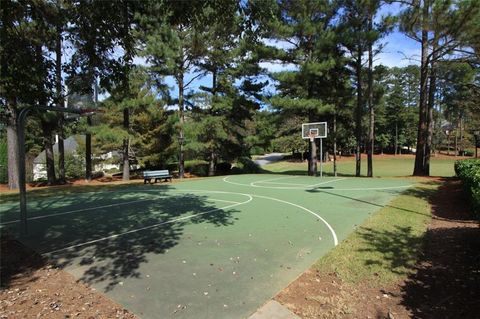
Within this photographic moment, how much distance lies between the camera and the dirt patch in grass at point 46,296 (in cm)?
395

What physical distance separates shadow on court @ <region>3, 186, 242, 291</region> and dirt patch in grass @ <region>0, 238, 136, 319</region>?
286 millimetres

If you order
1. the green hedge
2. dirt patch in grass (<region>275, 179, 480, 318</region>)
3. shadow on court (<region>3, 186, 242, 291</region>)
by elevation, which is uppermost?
the green hedge

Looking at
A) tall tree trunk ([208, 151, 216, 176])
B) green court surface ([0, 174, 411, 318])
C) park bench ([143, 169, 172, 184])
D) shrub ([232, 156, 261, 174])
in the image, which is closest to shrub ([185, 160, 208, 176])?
tall tree trunk ([208, 151, 216, 176])

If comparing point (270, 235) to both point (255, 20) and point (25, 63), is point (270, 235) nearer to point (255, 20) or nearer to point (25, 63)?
point (255, 20)

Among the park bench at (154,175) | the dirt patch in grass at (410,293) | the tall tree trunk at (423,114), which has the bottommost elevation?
the dirt patch in grass at (410,293)

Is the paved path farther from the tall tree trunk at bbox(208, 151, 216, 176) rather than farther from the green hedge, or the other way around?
the green hedge

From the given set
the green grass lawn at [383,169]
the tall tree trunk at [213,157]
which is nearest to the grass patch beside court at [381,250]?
the tall tree trunk at [213,157]

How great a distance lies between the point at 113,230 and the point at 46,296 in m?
A: 3.61

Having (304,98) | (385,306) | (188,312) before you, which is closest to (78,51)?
(188,312)

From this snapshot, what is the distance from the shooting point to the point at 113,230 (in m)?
8.00

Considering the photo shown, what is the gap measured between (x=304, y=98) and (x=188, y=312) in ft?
65.1

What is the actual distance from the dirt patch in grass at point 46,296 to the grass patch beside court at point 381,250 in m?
3.25

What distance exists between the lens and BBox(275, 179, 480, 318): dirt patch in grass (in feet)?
13.5

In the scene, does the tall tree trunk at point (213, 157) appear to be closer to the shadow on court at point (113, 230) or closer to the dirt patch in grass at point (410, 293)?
the shadow on court at point (113, 230)
